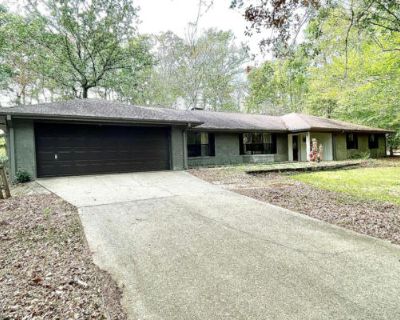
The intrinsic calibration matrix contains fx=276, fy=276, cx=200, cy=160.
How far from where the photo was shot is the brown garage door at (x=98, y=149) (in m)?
11.2

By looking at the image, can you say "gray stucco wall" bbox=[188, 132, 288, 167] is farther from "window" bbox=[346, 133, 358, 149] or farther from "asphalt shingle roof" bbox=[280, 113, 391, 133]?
"window" bbox=[346, 133, 358, 149]

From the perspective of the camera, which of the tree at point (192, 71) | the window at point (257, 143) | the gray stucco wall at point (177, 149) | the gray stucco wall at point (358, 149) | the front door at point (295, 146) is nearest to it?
the gray stucco wall at point (177, 149)

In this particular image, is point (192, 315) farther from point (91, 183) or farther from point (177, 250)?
point (91, 183)

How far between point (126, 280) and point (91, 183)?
725 cm

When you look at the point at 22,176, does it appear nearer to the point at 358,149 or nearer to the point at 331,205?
the point at 331,205

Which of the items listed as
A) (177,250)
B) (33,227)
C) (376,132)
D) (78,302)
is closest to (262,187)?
(177,250)

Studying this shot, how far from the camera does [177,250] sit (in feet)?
13.8

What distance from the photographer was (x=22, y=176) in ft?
33.8

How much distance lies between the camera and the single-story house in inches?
421

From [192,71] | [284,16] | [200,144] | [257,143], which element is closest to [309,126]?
[257,143]

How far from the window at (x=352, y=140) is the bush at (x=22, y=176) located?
20641 millimetres

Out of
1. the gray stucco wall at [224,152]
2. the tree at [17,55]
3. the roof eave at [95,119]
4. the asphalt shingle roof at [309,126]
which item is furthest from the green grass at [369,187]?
the tree at [17,55]

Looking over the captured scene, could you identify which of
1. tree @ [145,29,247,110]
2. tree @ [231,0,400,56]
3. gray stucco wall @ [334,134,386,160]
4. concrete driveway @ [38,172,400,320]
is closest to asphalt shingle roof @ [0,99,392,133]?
gray stucco wall @ [334,134,386,160]

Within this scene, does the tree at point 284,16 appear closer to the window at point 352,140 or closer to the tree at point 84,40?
the window at point 352,140
